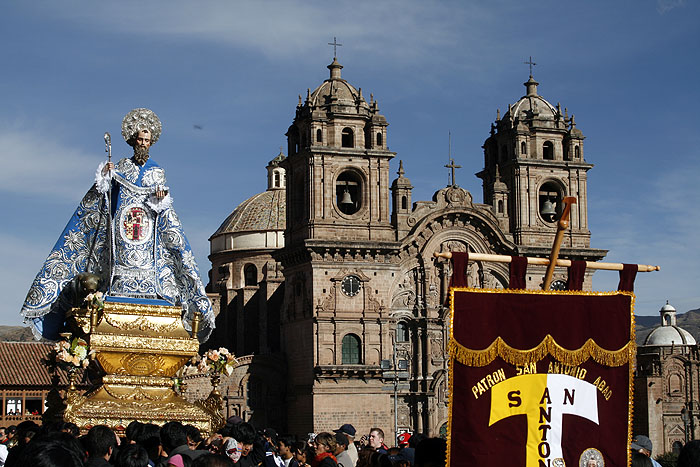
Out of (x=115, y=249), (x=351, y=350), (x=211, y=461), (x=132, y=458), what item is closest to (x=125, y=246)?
(x=115, y=249)

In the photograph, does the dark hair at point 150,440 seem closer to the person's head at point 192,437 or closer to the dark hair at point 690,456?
the person's head at point 192,437

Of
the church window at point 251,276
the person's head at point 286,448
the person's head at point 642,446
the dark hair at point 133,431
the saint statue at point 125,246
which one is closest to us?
the dark hair at point 133,431

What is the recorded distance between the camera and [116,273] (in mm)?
15336

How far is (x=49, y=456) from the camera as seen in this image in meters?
6.50

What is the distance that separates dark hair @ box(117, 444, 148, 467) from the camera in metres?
8.70

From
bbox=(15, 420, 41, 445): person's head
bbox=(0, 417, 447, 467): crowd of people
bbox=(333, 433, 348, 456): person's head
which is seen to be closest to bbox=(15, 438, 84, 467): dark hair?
bbox=(0, 417, 447, 467): crowd of people

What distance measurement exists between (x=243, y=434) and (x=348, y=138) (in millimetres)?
34401

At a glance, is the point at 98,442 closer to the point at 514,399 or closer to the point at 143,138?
the point at 514,399

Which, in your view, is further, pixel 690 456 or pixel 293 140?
pixel 293 140

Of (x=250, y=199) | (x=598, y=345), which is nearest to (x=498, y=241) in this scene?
(x=250, y=199)

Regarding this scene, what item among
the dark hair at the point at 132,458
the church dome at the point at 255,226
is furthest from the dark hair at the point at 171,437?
the church dome at the point at 255,226

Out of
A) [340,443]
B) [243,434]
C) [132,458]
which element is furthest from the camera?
[340,443]

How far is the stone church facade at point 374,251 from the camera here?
43.6m

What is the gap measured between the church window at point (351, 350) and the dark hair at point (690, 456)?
36470 mm
